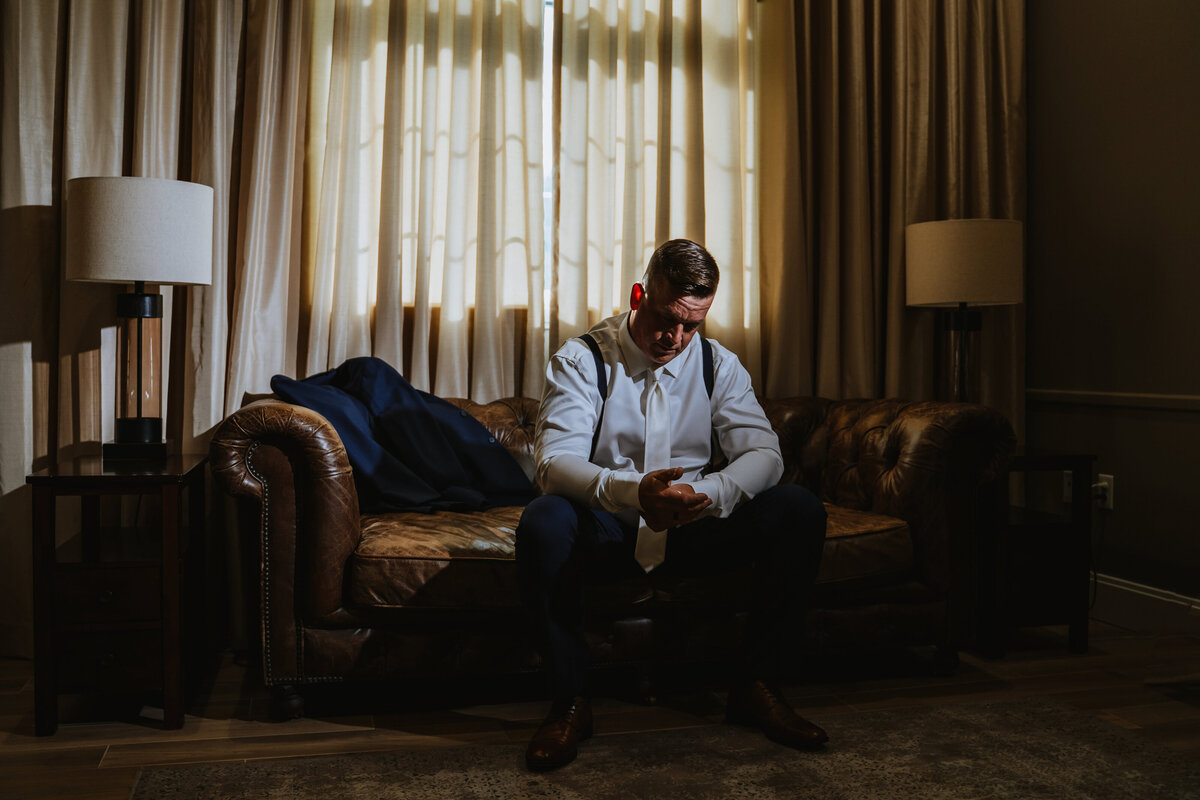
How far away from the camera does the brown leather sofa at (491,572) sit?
6.72 feet

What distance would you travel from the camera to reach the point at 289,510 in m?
2.07

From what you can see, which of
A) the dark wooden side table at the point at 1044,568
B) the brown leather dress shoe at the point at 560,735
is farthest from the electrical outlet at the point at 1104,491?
the brown leather dress shoe at the point at 560,735

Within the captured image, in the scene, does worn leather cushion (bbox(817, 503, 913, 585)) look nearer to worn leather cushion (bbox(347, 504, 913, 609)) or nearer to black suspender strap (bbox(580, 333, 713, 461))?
worn leather cushion (bbox(347, 504, 913, 609))

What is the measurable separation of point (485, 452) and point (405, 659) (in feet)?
2.22

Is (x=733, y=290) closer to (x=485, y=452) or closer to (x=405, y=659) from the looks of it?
(x=485, y=452)

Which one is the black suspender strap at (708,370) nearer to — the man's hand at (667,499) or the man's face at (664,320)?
the man's face at (664,320)

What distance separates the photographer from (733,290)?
3.18 meters

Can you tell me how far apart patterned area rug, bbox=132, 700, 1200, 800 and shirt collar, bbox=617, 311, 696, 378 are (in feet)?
2.66

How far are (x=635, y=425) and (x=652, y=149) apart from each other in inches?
52.2

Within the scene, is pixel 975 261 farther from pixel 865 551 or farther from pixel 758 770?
pixel 758 770

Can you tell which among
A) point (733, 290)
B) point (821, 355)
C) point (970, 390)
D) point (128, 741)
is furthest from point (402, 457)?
point (970, 390)

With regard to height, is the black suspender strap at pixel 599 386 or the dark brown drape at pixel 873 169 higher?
the dark brown drape at pixel 873 169

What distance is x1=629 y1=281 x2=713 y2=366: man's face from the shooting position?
2064mm

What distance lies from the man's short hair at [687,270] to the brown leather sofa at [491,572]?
0.64 meters
